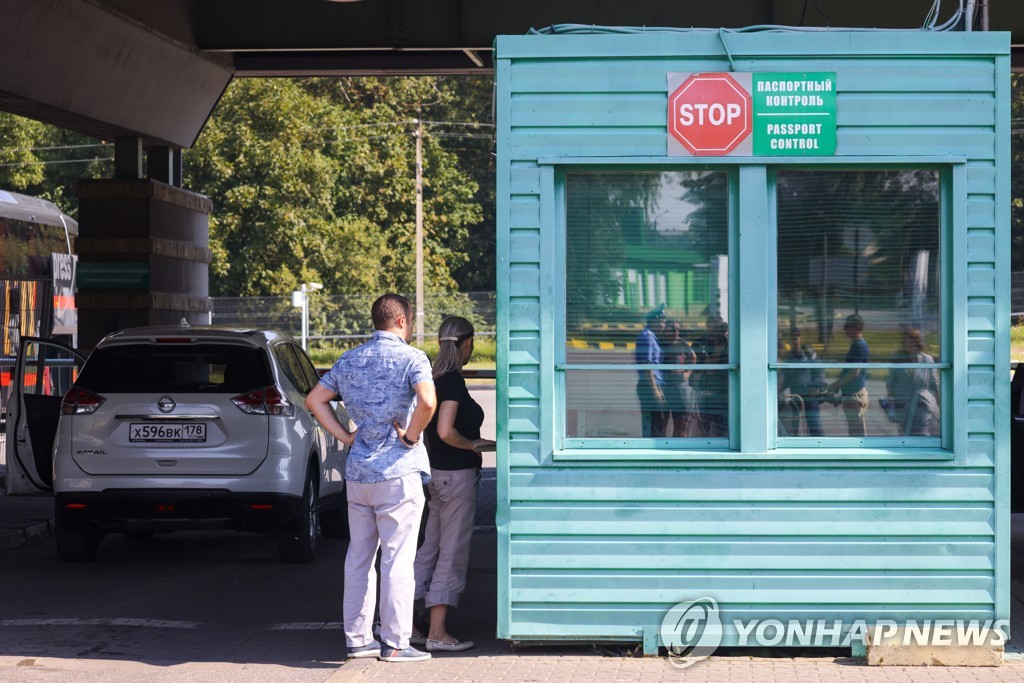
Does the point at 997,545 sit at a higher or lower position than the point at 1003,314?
lower

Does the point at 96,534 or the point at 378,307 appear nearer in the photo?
the point at 378,307

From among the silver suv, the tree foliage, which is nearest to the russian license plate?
the silver suv

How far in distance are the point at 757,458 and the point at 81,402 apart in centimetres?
549

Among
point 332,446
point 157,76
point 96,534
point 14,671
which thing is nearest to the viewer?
point 14,671

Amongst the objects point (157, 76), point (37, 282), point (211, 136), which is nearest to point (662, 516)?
point (157, 76)

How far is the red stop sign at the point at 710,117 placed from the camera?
7.29m

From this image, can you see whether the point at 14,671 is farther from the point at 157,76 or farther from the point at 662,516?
the point at 157,76

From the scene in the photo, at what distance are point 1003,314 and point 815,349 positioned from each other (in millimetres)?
939

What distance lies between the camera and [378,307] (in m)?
7.40

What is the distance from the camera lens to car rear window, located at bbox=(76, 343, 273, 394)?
10.6m

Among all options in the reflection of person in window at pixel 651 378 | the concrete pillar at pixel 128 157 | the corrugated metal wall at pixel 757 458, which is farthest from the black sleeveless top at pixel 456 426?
the concrete pillar at pixel 128 157

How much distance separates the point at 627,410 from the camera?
7.45 meters

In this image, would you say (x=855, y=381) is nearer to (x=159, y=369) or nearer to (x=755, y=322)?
(x=755, y=322)

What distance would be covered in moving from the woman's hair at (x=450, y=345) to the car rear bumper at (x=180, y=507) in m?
3.20
